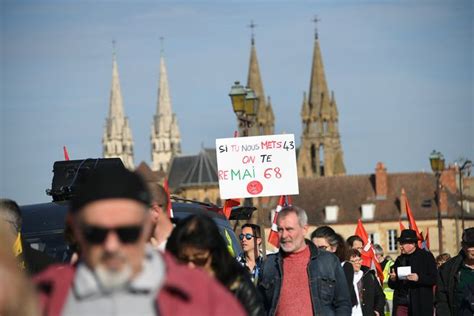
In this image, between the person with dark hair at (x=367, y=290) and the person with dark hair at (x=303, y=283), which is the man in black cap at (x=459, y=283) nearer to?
the person with dark hair at (x=367, y=290)

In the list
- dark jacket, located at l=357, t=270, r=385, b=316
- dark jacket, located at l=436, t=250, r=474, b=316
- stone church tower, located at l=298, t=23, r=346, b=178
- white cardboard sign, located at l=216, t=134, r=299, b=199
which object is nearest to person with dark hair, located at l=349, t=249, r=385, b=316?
dark jacket, located at l=357, t=270, r=385, b=316

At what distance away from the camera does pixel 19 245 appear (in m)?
8.20

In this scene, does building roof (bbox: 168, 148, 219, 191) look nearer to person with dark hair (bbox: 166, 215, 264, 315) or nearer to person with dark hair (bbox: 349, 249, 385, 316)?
person with dark hair (bbox: 349, 249, 385, 316)

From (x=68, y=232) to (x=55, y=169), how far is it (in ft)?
20.4

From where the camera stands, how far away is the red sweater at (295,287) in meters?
10.0

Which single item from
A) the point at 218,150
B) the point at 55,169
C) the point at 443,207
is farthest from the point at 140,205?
the point at 443,207

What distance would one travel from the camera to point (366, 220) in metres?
117

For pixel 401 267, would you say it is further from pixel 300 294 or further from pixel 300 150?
pixel 300 150

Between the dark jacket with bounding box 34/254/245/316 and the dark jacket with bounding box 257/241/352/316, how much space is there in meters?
5.37

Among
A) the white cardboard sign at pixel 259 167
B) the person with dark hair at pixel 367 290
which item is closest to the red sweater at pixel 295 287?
the person with dark hair at pixel 367 290

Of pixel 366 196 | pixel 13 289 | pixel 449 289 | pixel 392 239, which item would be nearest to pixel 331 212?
pixel 366 196

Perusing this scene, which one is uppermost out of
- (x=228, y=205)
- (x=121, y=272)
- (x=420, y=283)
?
(x=121, y=272)

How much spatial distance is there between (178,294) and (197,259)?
219cm

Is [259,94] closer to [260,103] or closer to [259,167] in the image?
[260,103]
